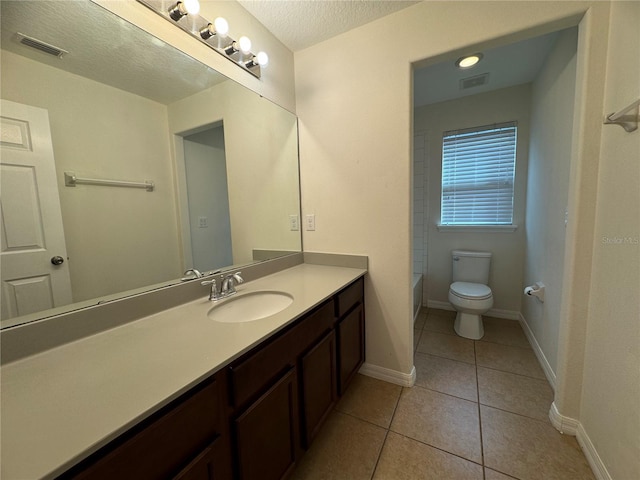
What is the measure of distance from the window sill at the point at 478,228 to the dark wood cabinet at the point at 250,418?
6.26 ft

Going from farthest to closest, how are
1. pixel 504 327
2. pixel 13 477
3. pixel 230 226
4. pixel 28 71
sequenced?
pixel 504 327, pixel 230 226, pixel 28 71, pixel 13 477

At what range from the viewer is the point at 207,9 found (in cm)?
129

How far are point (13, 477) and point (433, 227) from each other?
3114mm

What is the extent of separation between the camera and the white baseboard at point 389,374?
5.71 feet

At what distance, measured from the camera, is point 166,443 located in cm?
61

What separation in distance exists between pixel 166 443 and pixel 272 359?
0.38 m

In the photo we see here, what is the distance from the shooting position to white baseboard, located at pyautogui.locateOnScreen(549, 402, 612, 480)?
1110 millimetres

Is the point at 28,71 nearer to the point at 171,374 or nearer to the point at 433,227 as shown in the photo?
the point at 171,374

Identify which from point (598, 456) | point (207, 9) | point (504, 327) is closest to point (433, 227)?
point (504, 327)

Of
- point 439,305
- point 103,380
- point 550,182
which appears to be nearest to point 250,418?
point 103,380

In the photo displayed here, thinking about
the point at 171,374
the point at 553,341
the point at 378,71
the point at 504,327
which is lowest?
the point at 504,327

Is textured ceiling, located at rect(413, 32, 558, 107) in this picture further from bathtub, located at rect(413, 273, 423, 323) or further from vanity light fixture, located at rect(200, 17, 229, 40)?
bathtub, located at rect(413, 273, 423, 323)

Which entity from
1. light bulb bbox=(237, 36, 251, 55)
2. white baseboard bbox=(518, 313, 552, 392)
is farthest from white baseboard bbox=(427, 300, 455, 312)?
light bulb bbox=(237, 36, 251, 55)

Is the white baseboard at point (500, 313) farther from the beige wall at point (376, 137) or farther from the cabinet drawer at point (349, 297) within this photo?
the cabinet drawer at point (349, 297)
